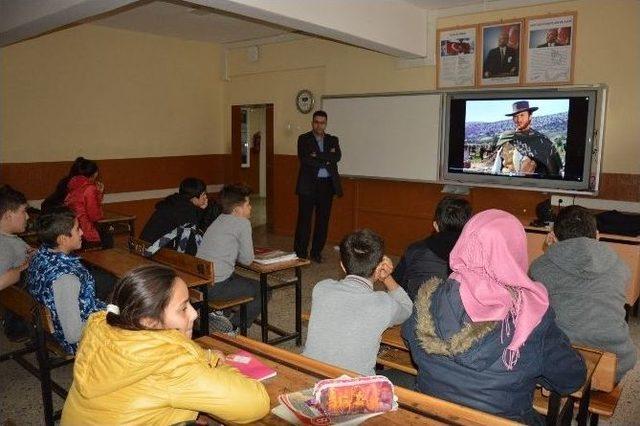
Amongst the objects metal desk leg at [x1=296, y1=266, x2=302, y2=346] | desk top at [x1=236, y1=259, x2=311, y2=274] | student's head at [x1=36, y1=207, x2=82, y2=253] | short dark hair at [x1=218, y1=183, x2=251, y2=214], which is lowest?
metal desk leg at [x1=296, y1=266, x2=302, y2=346]

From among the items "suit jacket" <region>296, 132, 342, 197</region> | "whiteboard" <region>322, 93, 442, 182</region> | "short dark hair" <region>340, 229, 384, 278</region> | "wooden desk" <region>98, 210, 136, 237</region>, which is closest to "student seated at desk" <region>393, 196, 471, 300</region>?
"short dark hair" <region>340, 229, 384, 278</region>

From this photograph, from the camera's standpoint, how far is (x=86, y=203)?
14.7 ft

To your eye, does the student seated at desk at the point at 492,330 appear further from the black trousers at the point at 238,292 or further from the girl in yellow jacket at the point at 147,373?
the black trousers at the point at 238,292

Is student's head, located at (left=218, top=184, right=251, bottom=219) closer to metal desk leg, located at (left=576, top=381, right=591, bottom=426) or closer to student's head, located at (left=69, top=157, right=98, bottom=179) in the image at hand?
student's head, located at (left=69, top=157, right=98, bottom=179)

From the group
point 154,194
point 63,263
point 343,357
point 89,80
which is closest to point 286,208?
point 154,194

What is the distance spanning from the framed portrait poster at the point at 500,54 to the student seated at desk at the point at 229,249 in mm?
3139

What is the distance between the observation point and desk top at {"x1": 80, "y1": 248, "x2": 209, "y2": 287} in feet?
9.42

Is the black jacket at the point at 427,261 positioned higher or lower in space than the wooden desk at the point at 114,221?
higher

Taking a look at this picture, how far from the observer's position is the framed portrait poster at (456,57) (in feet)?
17.6

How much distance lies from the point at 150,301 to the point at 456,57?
16.0 feet

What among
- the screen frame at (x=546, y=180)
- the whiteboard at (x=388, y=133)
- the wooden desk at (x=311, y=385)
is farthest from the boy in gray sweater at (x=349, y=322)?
the whiteboard at (x=388, y=133)

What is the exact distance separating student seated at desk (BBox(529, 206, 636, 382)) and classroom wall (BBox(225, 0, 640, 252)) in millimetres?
2964

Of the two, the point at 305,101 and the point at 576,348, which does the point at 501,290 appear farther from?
the point at 305,101

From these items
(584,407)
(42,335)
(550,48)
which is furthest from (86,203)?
(550,48)
